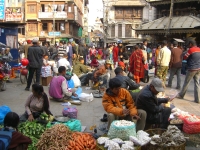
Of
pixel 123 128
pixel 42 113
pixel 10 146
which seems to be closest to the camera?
pixel 10 146

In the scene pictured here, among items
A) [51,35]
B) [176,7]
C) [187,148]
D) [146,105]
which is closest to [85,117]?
[146,105]

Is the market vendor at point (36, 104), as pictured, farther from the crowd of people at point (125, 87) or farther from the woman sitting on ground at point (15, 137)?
the woman sitting on ground at point (15, 137)

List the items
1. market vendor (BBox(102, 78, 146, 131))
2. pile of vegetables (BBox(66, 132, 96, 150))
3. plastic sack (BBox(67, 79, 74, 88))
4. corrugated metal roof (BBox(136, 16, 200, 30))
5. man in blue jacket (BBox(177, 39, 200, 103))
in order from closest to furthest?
pile of vegetables (BBox(66, 132, 96, 150)), market vendor (BBox(102, 78, 146, 131)), man in blue jacket (BBox(177, 39, 200, 103)), plastic sack (BBox(67, 79, 74, 88)), corrugated metal roof (BBox(136, 16, 200, 30))

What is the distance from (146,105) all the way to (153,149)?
939 millimetres

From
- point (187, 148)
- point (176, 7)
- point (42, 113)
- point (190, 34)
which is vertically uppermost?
point (176, 7)

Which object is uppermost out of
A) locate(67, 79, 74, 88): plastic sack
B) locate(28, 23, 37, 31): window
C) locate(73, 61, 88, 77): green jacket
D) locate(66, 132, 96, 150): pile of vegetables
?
locate(28, 23, 37, 31): window

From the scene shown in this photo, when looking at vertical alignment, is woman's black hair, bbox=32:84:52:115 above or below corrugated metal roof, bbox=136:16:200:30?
below

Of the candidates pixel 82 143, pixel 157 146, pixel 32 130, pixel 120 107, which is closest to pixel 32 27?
pixel 32 130

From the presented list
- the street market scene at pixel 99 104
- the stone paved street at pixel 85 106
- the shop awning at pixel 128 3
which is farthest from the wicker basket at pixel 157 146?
the shop awning at pixel 128 3

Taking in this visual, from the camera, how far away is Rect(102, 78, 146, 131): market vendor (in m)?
4.72

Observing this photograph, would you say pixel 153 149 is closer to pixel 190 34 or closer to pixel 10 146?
pixel 10 146

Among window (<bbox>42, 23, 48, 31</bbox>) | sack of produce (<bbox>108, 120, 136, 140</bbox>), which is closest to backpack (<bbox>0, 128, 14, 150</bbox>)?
sack of produce (<bbox>108, 120, 136, 140</bbox>)

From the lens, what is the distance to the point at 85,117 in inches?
273

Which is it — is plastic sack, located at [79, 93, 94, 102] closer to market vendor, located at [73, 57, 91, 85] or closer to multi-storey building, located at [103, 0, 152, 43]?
market vendor, located at [73, 57, 91, 85]
